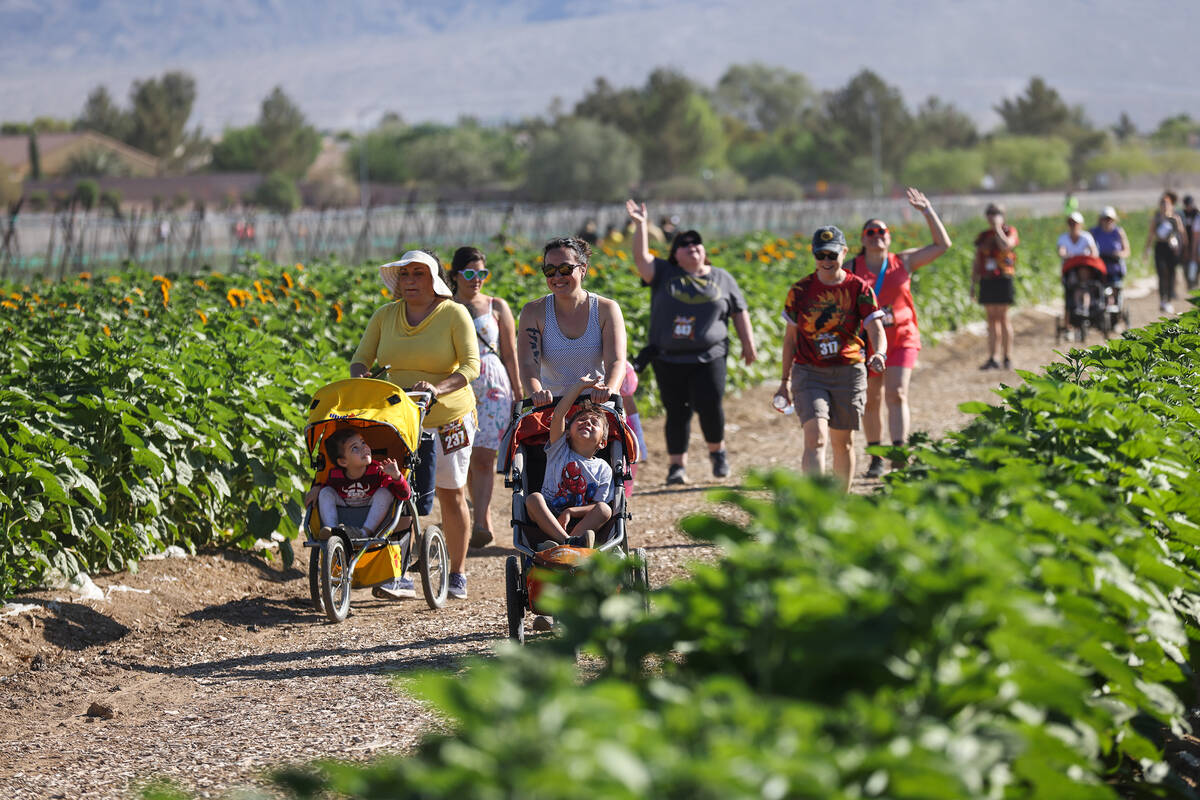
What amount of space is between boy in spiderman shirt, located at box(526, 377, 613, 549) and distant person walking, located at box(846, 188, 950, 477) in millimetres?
3721

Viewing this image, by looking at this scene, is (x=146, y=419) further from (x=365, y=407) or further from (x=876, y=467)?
(x=876, y=467)

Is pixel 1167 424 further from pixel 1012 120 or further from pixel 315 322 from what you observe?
pixel 1012 120

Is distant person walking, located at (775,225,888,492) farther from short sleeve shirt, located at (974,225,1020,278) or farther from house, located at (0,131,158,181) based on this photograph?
house, located at (0,131,158,181)

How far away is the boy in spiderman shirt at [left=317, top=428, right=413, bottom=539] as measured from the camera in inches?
283

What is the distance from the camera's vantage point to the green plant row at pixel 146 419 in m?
7.04

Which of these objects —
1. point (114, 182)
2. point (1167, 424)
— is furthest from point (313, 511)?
point (114, 182)

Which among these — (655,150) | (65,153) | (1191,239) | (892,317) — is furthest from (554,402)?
(65,153)

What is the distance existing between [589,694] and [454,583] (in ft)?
18.2

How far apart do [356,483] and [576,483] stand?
4.26 feet

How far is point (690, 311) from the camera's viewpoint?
1052 cm

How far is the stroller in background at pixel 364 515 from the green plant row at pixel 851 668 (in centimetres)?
365

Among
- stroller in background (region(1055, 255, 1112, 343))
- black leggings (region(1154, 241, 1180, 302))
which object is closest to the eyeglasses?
stroller in background (region(1055, 255, 1112, 343))

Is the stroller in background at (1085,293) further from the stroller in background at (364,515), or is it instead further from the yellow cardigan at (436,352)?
the stroller in background at (364,515)

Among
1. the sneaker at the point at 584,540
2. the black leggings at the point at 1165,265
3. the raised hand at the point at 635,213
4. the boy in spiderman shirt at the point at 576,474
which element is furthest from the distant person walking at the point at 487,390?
the black leggings at the point at 1165,265
